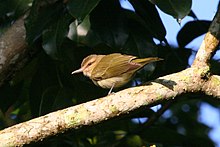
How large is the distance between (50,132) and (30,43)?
0.70 meters

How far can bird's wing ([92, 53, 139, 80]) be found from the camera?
350 centimetres

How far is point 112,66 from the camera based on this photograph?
143 inches

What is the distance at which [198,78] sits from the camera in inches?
120

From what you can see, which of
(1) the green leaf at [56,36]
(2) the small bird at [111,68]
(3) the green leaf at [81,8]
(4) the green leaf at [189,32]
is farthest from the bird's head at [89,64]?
(4) the green leaf at [189,32]

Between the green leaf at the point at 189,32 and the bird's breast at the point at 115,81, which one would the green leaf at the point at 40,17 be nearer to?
the bird's breast at the point at 115,81

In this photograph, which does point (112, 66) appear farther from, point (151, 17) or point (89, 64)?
point (151, 17)

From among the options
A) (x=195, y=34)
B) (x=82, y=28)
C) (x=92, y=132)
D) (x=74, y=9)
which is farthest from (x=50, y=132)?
(x=195, y=34)

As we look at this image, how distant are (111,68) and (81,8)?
0.58 m

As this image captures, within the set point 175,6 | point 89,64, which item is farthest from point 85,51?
point 175,6

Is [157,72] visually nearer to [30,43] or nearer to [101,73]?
[101,73]

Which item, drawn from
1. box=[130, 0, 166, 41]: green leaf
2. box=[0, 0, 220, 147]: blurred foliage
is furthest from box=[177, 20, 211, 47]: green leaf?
box=[130, 0, 166, 41]: green leaf

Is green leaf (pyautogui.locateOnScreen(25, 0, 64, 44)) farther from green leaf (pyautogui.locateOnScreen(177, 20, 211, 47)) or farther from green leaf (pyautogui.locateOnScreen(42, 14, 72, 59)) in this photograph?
green leaf (pyautogui.locateOnScreen(177, 20, 211, 47))

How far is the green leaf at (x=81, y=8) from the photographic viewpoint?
3146 mm

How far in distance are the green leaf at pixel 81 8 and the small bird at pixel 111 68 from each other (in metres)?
0.40
